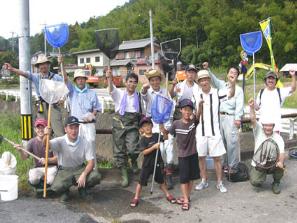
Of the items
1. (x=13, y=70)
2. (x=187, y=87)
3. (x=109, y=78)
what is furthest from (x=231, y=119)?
(x=13, y=70)

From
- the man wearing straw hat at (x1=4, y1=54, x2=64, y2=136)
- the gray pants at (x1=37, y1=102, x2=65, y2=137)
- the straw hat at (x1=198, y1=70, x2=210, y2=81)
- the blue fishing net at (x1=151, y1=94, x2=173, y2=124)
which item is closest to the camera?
the blue fishing net at (x1=151, y1=94, x2=173, y2=124)

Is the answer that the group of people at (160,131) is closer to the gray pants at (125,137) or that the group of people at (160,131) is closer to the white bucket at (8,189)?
the gray pants at (125,137)

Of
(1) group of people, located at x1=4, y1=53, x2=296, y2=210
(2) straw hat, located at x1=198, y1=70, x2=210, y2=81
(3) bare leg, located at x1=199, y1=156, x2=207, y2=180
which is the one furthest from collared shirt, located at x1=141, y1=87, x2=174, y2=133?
(3) bare leg, located at x1=199, y1=156, x2=207, y2=180

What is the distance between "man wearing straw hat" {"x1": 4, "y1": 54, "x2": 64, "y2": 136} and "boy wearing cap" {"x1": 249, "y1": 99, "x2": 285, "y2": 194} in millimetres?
2889

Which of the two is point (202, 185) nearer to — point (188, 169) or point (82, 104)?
point (188, 169)

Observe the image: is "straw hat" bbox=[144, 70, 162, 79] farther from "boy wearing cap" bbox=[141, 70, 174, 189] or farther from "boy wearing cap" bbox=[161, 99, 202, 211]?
"boy wearing cap" bbox=[161, 99, 202, 211]

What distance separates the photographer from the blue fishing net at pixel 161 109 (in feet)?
18.3

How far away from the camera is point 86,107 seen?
596 centimetres

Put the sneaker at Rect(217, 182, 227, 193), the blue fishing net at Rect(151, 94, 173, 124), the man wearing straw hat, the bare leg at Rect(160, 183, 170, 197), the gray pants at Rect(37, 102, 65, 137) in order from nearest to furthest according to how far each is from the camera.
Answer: the bare leg at Rect(160, 183, 170, 197) → the blue fishing net at Rect(151, 94, 173, 124) → the sneaker at Rect(217, 182, 227, 193) → the man wearing straw hat → the gray pants at Rect(37, 102, 65, 137)

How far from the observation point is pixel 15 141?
9352mm

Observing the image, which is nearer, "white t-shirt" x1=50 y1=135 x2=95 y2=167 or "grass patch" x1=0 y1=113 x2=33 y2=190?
"white t-shirt" x1=50 y1=135 x2=95 y2=167

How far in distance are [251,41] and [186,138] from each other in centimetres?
465

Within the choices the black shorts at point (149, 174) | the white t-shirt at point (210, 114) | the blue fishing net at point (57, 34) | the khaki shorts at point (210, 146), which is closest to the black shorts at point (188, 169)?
the black shorts at point (149, 174)

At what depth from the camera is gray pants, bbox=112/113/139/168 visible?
6012 mm
